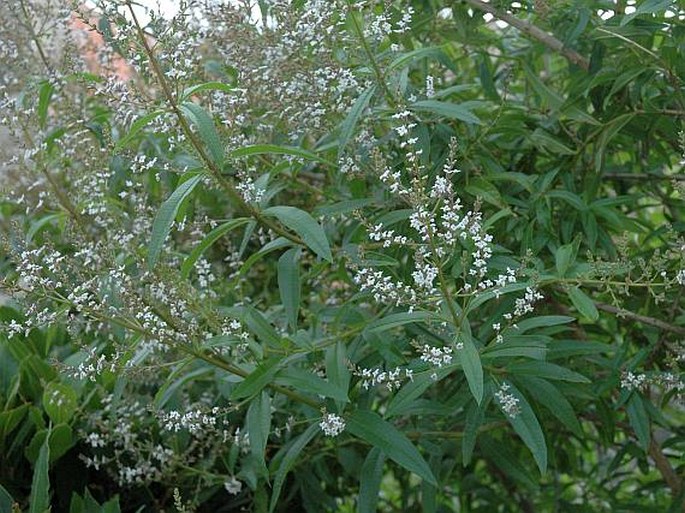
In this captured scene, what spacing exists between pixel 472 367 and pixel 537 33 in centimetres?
122

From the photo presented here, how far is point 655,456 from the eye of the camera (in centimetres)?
292

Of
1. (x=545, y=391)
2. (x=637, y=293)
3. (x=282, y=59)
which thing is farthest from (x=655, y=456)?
(x=282, y=59)

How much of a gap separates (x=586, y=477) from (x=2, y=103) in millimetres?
2443

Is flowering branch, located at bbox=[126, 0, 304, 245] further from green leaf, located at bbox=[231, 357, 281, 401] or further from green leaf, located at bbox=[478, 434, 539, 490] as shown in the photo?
green leaf, located at bbox=[478, 434, 539, 490]

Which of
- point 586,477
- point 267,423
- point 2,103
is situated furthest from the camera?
point 586,477

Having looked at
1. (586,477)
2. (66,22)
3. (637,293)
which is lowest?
(586,477)

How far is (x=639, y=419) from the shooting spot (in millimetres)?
2523

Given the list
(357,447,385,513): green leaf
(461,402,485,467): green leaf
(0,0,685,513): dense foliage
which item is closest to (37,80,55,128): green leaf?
(0,0,685,513): dense foliage

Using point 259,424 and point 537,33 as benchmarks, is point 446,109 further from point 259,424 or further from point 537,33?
point 259,424

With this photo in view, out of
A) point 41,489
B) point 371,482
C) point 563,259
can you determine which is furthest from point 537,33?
point 41,489

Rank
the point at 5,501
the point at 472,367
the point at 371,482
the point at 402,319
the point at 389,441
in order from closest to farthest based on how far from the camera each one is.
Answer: the point at 472,367
the point at 402,319
the point at 389,441
the point at 371,482
the point at 5,501

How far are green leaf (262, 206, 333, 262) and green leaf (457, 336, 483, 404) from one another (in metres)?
0.32

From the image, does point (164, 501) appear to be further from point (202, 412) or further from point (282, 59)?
point (282, 59)

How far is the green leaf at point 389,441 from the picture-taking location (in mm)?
2238
